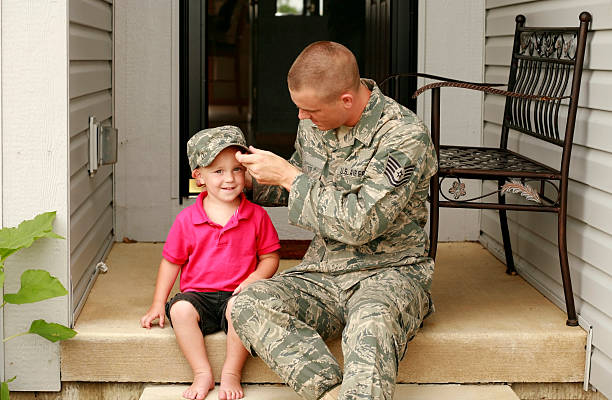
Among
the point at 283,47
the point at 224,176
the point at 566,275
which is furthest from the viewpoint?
the point at 283,47

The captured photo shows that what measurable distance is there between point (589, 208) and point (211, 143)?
122 cm

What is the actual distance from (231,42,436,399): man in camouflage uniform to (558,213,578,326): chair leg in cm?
46

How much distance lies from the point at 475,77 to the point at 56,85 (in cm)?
214

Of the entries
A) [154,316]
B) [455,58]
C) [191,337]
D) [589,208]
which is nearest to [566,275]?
[589,208]

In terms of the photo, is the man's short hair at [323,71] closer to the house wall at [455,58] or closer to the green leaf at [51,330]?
the green leaf at [51,330]

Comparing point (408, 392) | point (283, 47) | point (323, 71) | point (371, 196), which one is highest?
point (283, 47)

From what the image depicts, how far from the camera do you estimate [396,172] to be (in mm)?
2447

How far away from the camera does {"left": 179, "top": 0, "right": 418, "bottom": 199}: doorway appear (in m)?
4.08

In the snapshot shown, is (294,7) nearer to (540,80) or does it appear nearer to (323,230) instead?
(540,80)

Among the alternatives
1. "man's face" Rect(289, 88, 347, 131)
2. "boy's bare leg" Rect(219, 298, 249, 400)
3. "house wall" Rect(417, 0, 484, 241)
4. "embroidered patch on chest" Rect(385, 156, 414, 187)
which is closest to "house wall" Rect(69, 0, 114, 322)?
"boy's bare leg" Rect(219, 298, 249, 400)

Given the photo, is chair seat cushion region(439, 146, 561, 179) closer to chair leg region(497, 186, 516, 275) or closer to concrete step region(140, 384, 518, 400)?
chair leg region(497, 186, 516, 275)

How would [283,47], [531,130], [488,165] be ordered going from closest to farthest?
[488,165]
[531,130]
[283,47]

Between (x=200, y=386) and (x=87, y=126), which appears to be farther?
(x=87, y=126)

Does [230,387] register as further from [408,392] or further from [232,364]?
[408,392]
